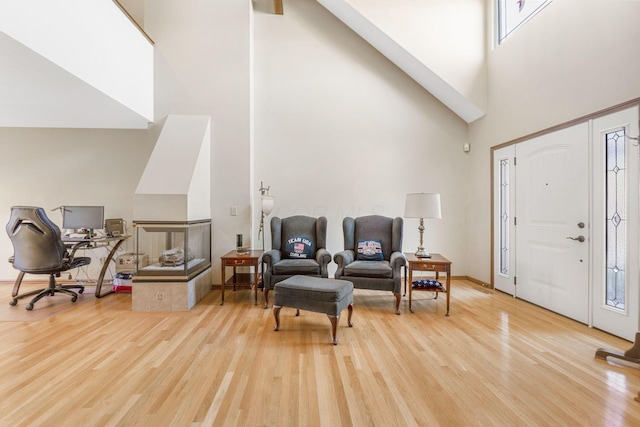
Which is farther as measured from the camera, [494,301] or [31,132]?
[31,132]

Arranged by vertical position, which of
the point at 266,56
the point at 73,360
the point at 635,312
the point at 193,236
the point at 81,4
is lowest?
the point at 73,360

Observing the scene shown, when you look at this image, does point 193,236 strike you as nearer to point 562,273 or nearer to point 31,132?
point 31,132

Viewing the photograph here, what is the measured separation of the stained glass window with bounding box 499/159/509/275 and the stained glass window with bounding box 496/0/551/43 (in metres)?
1.77

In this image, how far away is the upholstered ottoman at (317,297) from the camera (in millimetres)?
2725

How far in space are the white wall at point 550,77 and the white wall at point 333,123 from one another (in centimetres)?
78

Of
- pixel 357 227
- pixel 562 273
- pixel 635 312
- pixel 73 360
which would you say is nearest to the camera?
pixel 73 360

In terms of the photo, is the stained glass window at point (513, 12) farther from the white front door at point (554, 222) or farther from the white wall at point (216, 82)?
the white wall at point (216, 82)

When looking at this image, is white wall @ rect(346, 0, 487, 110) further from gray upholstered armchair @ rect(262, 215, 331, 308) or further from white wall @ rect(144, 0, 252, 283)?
gray upholstered armchair @ rect(262, 215, 331, 308)

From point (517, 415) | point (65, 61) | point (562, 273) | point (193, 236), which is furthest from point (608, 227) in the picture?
point (65, 61)

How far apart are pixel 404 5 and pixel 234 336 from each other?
4744 mm

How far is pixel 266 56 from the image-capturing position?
4.86 m

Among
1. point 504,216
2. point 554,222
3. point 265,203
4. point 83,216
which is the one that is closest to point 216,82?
point 265,203

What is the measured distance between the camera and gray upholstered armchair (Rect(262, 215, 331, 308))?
12.4ft

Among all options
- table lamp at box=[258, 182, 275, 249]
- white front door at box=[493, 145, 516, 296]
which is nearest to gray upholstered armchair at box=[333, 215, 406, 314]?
table lamp at box=[258, 182, 275, 249]
